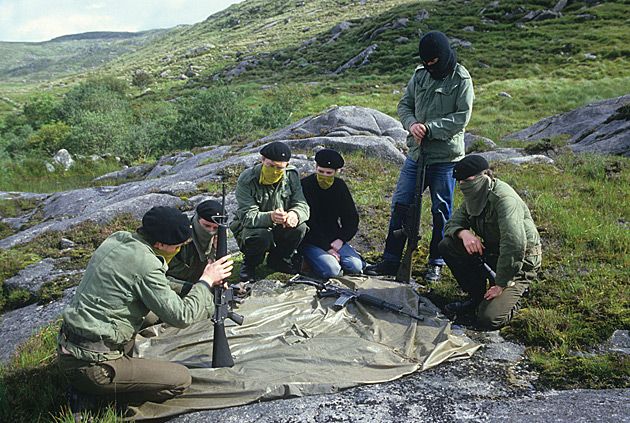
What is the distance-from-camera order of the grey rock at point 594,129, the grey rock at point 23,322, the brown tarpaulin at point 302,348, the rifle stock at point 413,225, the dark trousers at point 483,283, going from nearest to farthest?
the brown tarpaulin at point 302,348
the dark trousers at point 483,283
the grey rock at point 23,322
the rifle stock at point 413,225
the grey rock at point 594,129

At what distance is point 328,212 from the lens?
26.0ft

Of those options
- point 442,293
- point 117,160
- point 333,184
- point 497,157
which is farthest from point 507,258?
point 117,160

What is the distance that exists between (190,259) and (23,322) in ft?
10.3

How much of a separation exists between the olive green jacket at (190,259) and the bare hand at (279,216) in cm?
94

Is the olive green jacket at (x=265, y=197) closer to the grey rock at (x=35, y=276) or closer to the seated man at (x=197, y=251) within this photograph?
the seated man at (x=197, y=251)

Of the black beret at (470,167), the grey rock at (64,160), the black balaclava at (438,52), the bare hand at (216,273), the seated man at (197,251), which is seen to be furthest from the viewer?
the grey rock at (64,160)

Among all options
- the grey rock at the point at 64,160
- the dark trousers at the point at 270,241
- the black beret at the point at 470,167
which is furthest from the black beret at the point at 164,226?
the grey rock at the point at 64,160

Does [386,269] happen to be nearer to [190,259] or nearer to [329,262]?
[329,262]

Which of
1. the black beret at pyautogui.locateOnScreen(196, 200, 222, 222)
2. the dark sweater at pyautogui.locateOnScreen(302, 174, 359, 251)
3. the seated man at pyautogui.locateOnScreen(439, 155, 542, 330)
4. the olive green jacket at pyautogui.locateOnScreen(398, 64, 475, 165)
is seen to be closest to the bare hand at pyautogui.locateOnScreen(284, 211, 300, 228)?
the dark sweater at pyautogui.locateOnScreen(302, 174, 359, 251)

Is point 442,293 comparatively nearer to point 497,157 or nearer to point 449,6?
point 497,157

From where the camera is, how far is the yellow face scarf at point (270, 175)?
713 cm

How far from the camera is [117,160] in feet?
87.1

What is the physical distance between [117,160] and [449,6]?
174 feet

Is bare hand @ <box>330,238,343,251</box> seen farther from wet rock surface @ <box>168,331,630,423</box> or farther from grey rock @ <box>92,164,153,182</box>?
grey rock @ <box>92,164,153,182</box>
